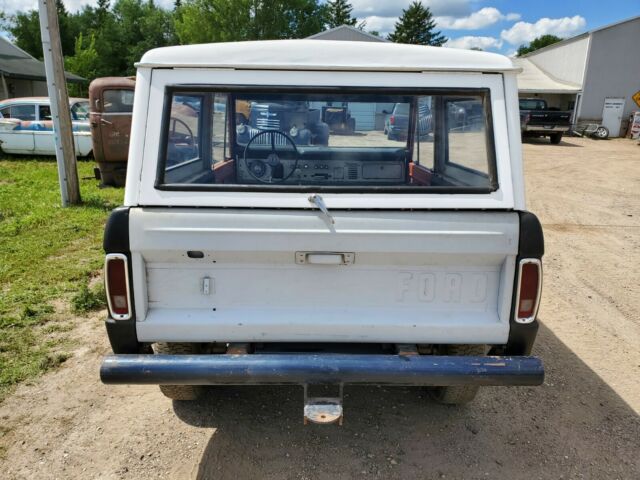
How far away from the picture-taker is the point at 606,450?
2943mm

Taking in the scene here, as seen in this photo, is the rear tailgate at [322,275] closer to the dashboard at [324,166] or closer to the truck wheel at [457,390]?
the truck wheel at [457,390]

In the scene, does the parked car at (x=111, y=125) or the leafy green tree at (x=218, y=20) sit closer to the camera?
the parked car at (x=111, y=125)

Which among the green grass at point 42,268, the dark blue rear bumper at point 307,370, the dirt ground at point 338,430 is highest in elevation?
the dark blue rear bumper at point 307,370

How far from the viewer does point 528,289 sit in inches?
98.3

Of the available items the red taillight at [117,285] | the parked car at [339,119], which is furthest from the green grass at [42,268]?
the parked car at [339,119]

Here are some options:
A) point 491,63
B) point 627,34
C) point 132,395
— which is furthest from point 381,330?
point 627,34

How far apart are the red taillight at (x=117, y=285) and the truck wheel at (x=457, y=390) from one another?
66.7 inches

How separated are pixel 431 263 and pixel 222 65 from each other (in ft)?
4.66

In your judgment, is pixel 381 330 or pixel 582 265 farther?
pixel 582 265

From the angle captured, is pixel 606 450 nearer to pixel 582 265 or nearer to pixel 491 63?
pixel 491 63

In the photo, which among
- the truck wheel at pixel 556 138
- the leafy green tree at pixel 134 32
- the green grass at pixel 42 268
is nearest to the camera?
the green grass at pixel 42 268

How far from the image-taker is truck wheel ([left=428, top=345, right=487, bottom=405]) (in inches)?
109

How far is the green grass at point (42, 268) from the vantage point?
12.6 ft

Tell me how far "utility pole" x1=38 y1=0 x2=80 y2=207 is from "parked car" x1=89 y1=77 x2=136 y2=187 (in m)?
1.80
